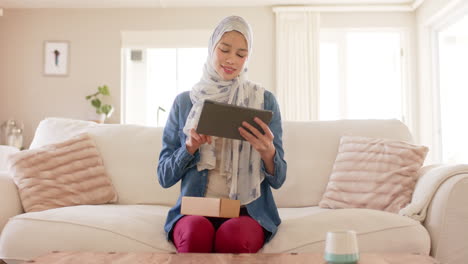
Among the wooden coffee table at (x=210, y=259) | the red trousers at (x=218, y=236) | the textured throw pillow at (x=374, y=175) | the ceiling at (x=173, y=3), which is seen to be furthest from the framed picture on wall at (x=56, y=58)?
the wooden coffee table at (x=210, y=259)

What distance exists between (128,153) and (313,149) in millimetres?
908

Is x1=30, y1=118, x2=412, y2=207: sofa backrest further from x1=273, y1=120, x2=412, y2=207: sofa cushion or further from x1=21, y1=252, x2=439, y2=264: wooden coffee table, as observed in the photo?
x1=21, y1=252, x2=439, y2=264: wooden coffee table

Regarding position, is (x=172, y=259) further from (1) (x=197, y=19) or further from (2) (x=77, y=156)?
(1) (x=197, y=19)

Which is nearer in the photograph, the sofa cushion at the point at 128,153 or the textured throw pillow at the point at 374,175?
the textured throw pillow at the point at 374,175

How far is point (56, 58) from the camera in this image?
570 centimetres

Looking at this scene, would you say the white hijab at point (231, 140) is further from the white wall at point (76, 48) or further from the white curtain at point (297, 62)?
the white wall at point (76, 48)

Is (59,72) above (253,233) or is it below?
above

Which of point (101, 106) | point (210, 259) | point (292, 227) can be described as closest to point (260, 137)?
point (292, 227)

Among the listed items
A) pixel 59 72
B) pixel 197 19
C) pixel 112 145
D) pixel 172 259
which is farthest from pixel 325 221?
pixel 59 72

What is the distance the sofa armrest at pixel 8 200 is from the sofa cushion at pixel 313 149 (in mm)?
1137

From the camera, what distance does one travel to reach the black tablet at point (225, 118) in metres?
1.37

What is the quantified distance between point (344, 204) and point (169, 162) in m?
0.83

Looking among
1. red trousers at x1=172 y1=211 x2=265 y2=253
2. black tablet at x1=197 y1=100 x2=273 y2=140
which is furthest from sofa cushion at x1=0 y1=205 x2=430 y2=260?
black tablet at x1=197 y1=100 x2=273 y2=140

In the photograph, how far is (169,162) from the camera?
166 centimetres
